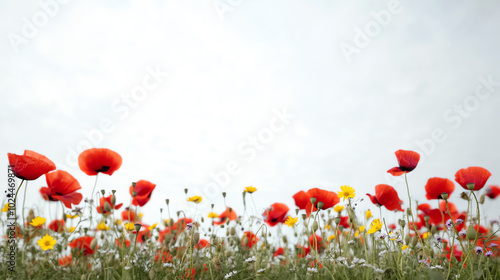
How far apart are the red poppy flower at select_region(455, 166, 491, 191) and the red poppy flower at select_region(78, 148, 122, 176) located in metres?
2.28

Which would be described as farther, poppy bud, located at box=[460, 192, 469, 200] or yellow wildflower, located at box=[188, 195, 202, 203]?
yellow wildflower, located at box=[188, 195, 202, 203]

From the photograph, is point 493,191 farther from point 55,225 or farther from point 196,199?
point 55,225

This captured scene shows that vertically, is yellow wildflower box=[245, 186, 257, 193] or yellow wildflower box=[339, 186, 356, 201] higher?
yellow wildflower box=[245, 186, 257, 193]

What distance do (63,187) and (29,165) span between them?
1.47ft

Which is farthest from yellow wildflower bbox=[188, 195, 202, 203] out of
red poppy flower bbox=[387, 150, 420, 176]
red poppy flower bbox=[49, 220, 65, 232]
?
red poppy flower bbox=[387, 150, 420, 176]

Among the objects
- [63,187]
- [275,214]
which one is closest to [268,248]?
[275,214]

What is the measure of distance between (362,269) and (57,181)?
2199mm

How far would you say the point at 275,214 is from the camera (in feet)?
11.2

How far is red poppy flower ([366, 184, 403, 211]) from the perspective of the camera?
2615 mm

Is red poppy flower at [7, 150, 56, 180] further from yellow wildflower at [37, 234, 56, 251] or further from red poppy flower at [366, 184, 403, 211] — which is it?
red poppy flower at [366, 184, 403, 211]

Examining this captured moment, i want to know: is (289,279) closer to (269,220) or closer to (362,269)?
(362,269)

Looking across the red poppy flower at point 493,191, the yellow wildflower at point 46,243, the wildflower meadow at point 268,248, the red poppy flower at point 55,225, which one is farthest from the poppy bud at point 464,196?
the red poppy flower at point 55,225

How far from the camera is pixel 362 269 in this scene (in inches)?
105

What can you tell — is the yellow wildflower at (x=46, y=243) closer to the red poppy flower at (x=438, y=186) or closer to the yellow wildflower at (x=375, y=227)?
the yellow wildflower at (x=375, y=227)
